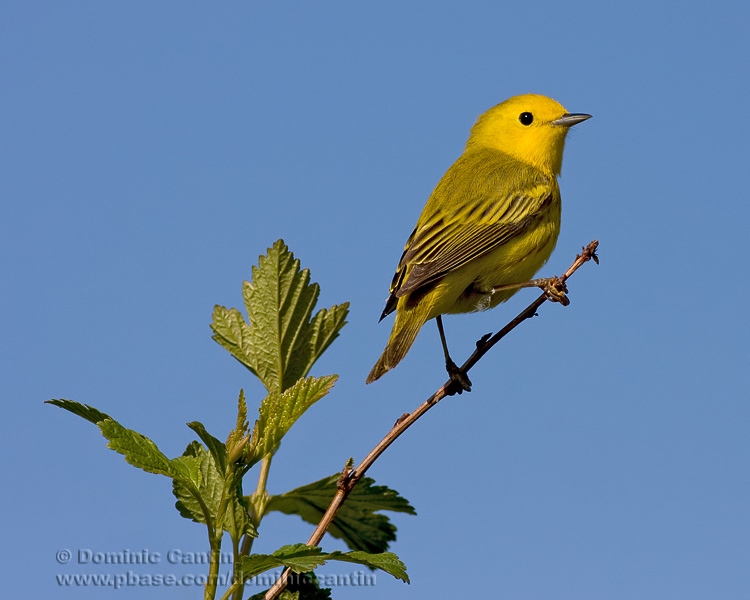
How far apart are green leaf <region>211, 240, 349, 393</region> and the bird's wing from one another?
188 cm

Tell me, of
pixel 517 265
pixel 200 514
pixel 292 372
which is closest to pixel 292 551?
pixel 200 514

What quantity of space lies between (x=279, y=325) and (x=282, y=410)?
1.43 feet

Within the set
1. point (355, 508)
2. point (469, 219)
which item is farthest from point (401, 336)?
point (355, 508)

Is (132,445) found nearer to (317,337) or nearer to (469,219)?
(317,337)

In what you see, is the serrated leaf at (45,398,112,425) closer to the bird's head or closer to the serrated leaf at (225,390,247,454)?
the serrated leaf at (225,390,247,454)

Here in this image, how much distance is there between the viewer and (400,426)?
2201 millimetres

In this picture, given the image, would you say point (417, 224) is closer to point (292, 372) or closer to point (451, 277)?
point (451, 277)

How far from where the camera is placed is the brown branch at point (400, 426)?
1912 mm

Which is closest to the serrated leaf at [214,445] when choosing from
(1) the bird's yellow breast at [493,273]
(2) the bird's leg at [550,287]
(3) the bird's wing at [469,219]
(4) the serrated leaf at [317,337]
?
(4) the serrated leaf at [317,337]

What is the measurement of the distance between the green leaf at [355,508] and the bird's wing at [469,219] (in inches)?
69.4

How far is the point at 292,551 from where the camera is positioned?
189 centimetres

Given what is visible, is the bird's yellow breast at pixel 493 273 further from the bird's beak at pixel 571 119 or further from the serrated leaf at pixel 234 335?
the serrated leaf at pixel 234 335

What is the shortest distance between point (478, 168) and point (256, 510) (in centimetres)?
375

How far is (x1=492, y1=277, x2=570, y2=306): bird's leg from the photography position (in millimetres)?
3409
